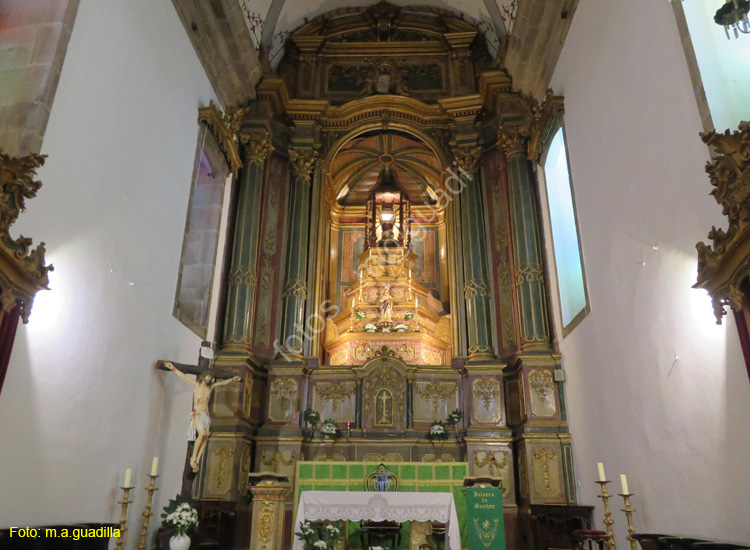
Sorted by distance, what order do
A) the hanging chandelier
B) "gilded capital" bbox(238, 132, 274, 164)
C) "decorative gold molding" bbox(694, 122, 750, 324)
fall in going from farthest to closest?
"gilded capital" bbox(238, 132, 274, 164) < the hanging chandelier < "decorative gold molding" bbox(694, 122, 750, 324)

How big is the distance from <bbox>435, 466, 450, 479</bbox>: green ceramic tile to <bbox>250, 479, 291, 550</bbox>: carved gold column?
2.82 metres

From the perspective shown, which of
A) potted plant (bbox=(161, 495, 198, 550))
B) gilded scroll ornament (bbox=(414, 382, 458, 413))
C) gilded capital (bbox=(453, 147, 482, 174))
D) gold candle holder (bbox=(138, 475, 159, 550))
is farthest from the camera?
gilded capital (bbox=(453, 147, 482, 174))

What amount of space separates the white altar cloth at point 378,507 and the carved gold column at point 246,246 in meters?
3.96

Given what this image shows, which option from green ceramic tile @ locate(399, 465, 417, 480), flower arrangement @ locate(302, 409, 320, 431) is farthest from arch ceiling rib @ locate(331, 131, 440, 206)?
green ceramic tile @ locate(399, 465, 417, 480)

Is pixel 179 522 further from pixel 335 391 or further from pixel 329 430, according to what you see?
pixel 335 391

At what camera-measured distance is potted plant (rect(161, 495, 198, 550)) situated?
6.68m

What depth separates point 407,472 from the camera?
8.77 metres

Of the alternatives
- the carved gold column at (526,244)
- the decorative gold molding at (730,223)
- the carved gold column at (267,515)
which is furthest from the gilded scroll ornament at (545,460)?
the decorative gold molding at (730,223)

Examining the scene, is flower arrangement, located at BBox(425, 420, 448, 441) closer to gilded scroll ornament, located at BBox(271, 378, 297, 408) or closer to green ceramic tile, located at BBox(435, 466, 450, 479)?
green ceramic tile, located at BBox(435, 466, 450, 479)

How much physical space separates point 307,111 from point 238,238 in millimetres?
3367

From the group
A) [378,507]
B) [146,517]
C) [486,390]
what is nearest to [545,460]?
[486,390]

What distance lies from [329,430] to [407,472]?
170cm

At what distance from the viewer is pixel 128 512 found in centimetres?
667

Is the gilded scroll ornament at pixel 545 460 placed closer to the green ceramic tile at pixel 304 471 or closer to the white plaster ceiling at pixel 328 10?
the green ceramic tile at pixel 304 471
